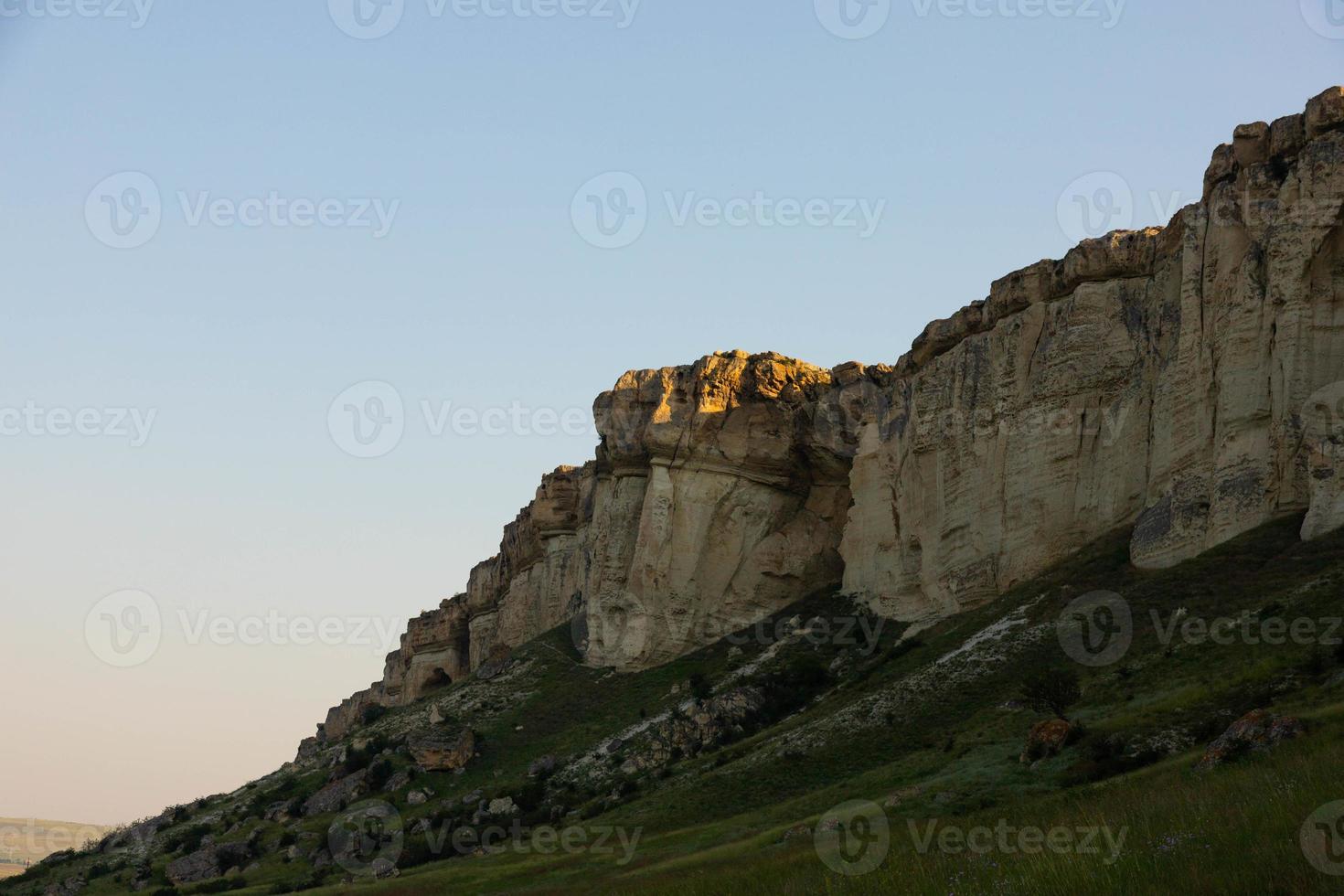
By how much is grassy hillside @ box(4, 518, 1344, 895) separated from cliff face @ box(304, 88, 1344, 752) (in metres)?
3.10

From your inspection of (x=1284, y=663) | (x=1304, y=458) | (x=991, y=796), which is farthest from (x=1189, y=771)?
(x=1304, y=458)

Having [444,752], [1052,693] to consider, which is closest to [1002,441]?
[1052,693]

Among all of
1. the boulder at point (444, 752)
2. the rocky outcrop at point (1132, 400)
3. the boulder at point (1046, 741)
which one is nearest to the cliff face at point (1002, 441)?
the rocky outcrop at point (1132, 400)

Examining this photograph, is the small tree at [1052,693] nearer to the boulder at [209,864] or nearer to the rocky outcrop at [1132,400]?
the rocky outcrop at [1132,400]

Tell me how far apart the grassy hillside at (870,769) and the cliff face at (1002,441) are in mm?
3097

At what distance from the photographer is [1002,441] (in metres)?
72.6

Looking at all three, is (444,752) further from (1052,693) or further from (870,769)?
(1052,693)

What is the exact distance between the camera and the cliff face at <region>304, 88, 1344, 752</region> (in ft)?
Result: 183

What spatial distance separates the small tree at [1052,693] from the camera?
1876 inches

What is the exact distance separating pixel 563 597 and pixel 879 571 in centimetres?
3946

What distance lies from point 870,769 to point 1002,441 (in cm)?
2568

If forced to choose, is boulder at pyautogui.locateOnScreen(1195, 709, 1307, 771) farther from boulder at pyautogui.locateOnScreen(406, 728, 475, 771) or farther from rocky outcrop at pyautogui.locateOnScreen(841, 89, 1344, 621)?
boulder at pyautogui.locateOnScreen(406, 728, 475, 771)

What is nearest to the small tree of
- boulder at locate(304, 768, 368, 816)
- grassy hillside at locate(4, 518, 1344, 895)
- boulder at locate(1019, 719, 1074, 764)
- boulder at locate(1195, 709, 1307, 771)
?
grassy hillside at locate(4, 518, 1344, 895)

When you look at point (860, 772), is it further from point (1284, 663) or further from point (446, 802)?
point (446, 802)
